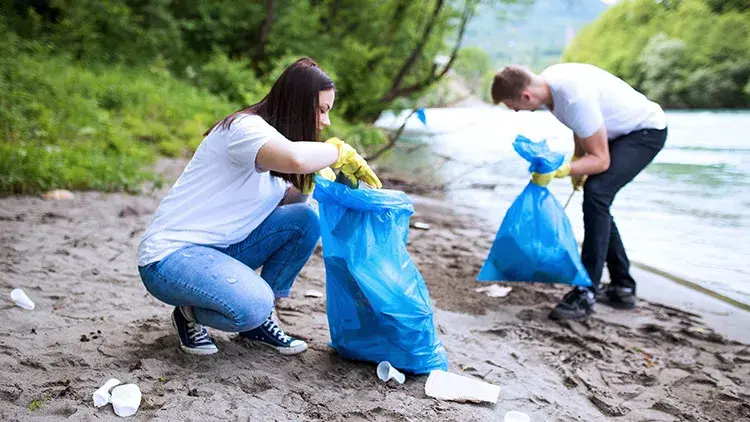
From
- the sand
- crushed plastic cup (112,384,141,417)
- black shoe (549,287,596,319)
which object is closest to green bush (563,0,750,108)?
black shoe (549,287,596,319)

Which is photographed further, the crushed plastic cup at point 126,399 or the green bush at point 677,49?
the green bush at point 677,49

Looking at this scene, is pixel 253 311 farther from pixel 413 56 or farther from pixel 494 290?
pixel 413 56

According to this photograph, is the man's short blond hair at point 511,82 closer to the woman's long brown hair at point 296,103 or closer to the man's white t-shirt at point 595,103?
the man's white t-shirt at point 595,103

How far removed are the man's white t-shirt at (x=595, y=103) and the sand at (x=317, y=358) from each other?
0.94 meters

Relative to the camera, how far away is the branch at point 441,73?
12.9 metres

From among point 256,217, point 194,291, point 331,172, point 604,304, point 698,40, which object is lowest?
point 604,304

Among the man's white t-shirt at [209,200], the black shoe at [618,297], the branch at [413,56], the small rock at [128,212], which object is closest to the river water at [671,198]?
the black shoe at [618,297]

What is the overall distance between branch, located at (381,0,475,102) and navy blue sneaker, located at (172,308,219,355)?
11.0m

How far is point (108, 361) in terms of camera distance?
202 cm

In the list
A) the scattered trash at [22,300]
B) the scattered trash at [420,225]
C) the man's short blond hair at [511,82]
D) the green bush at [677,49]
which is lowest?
the scattered trash at [420,225]

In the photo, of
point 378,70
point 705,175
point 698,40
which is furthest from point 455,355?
point 698,40

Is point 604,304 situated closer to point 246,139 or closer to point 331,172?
point 331,172

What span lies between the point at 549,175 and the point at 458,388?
4.64 feet

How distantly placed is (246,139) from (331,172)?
0.45 m
